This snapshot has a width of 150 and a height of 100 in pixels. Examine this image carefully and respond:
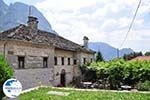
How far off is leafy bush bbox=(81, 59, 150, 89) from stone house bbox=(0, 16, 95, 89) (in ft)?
17.4

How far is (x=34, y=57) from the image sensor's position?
86.1 feet

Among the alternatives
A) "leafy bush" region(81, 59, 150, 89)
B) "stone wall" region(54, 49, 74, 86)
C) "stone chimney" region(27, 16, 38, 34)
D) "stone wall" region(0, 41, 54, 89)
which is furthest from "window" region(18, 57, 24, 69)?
"leafy bush" region(81, 59, 150, 89)

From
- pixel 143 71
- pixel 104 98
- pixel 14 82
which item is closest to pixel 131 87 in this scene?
pixel 143 71

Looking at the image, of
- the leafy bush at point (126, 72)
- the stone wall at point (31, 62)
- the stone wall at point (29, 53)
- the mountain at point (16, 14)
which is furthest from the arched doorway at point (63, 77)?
the mountain at point (16, 14)

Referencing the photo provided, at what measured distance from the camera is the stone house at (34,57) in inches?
912

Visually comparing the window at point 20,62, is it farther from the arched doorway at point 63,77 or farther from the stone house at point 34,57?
the arched doorway at point 63,77

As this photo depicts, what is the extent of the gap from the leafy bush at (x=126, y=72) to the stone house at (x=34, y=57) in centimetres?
530

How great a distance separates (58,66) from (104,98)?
Answer: 689 inches

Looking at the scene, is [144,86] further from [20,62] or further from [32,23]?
[32,23]

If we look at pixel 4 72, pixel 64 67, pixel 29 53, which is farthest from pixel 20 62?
pixel 4 72

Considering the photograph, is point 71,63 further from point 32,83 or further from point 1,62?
point 1,62

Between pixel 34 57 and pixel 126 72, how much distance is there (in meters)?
8.18

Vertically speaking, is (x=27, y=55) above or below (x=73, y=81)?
above

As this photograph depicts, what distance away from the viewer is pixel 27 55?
2500 centimetres
